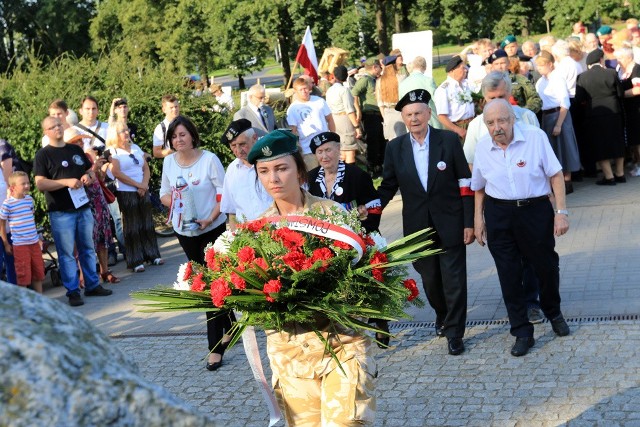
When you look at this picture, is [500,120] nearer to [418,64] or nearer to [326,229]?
[326,229]

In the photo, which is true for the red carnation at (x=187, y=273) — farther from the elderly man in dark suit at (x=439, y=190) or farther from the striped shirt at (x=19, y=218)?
the striped shirt at (x=19, y=218)

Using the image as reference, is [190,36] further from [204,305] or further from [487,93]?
[204,305]

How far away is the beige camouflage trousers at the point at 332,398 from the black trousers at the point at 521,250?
3.00 m

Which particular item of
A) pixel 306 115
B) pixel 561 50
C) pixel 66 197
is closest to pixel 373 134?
pixel 306 115

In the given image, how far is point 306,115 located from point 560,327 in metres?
7.11

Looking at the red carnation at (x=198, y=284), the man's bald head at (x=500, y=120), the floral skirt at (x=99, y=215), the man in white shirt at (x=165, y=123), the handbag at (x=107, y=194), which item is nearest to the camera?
the red carnation at (x=198, y=284)

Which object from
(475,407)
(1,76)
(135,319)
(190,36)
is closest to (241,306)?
(475,407)

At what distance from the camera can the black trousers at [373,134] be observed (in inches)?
725

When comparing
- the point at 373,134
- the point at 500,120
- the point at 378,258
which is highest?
the point at 500,120

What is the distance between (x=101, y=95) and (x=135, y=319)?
669 cm

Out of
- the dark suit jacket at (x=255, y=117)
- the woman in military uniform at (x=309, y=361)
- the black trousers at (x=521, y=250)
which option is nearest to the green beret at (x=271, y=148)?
the woman in military uniform at (x=309, y=361)

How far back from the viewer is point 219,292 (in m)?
4.62

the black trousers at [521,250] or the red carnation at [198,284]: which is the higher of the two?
the red carnation at [198,284]

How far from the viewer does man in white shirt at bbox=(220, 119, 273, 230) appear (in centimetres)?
760
